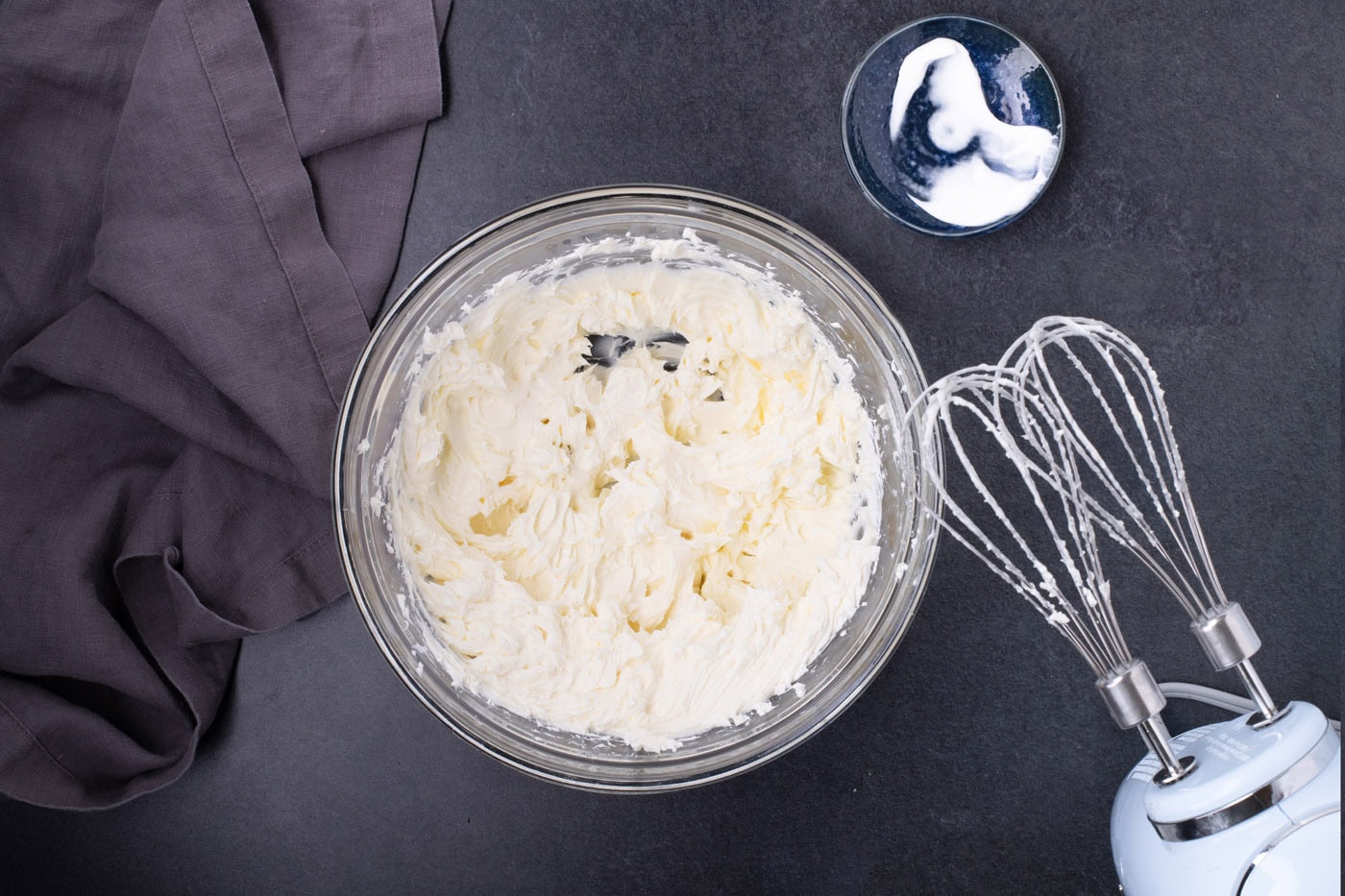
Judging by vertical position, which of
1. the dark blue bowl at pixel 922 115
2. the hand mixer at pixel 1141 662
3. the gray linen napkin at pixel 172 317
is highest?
the dark blue bowl at pixel 922 115

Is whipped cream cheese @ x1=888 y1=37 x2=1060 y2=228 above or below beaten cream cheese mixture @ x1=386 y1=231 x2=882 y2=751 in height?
above

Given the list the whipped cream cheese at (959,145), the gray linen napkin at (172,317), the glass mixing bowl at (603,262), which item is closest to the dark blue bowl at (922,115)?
the whipped cream cheese at (959,145)

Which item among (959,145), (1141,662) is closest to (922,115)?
(959,145)

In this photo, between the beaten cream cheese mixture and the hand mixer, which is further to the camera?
the beaten cream cheese mixture

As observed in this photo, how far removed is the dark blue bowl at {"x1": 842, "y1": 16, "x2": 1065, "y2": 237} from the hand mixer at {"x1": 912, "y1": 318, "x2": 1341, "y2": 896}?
218 mm

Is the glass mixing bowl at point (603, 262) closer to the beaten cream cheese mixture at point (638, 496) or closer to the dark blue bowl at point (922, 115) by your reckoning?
the beaten cream cheese mixture at point (638, 496)

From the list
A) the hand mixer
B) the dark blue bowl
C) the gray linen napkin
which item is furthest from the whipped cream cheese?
the gray linen napkin

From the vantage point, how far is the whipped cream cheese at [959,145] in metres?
1.08

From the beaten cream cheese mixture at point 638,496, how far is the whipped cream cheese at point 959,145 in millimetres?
235

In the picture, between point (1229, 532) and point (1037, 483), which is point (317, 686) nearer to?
point (1037, 483)

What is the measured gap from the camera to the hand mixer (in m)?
0.87

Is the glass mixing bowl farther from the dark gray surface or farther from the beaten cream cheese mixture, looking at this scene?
the dark gray surface

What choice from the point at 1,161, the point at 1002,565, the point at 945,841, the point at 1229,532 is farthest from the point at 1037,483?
the point at 1,161

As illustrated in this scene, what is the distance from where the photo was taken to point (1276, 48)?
3.64 feet
